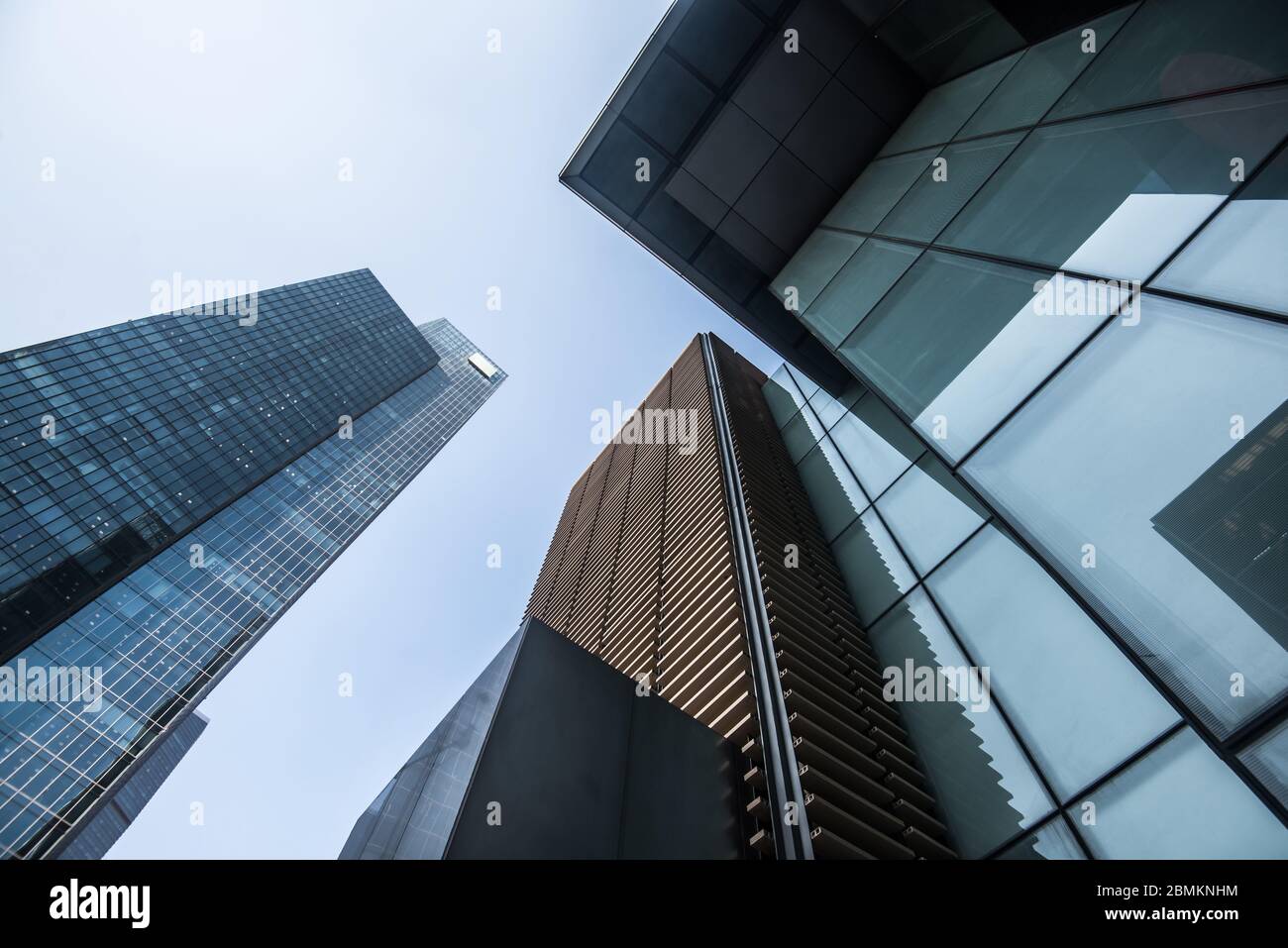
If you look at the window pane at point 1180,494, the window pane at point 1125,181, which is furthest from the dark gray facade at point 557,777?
the window pane at point 1125,181

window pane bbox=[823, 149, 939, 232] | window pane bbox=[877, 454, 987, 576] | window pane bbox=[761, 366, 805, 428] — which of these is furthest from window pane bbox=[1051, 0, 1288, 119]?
window pane bbox=[761, 366, 805, 428]

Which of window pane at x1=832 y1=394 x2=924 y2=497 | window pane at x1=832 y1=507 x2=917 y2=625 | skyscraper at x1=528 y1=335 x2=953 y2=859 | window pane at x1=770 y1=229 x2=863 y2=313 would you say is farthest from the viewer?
window pane at x1=770 y1=229 x2=863 y2=313

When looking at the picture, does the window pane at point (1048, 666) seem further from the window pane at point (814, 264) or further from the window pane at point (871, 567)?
the window pane at point (814, 264)

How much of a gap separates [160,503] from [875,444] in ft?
258

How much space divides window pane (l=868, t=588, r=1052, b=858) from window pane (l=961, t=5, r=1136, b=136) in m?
5.11

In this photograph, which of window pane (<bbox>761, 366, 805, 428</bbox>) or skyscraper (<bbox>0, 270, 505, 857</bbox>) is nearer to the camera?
window pane (<bbox>761, 366, 805, 428</bbox>)

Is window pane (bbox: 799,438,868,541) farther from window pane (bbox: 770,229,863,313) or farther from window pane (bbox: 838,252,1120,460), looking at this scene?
window pane (bbox: 838,252,1120,460)

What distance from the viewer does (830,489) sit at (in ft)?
37.1

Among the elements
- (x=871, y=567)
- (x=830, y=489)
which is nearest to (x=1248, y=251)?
(x=871, y=567)

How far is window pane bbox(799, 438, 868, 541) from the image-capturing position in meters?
10.2

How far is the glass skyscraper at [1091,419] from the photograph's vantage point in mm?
3400

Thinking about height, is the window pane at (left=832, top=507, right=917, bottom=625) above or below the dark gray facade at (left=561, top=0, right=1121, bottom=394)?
below
